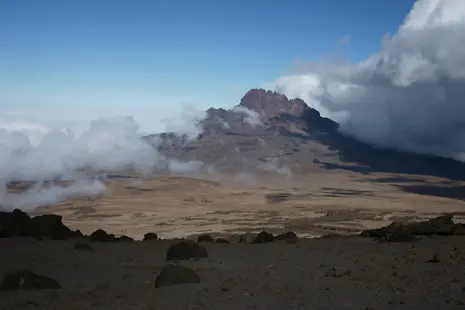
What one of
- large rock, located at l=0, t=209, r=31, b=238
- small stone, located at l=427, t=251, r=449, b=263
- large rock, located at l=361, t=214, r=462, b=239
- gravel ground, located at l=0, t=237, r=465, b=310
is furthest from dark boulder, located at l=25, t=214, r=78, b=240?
small stone, located at l=427, t=251, r=449, b=263

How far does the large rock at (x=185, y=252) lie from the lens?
1348cm

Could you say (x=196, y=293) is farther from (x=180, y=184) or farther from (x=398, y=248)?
(x=180, y=184)

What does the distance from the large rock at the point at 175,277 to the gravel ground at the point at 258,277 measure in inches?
9.5

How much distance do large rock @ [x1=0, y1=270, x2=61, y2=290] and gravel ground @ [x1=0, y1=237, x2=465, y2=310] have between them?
0.95 ft

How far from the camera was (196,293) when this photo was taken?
8.05m

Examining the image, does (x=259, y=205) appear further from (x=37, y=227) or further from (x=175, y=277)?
(x=175, y=277)

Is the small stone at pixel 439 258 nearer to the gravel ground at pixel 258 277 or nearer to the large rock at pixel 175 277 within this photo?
the gravel ground at pixel 258 277

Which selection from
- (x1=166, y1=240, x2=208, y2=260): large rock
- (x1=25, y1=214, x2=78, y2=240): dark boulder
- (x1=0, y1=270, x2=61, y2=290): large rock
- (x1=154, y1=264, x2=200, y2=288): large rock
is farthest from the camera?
(x1=25, y1=214, x2=78, y2=240): dark boulder

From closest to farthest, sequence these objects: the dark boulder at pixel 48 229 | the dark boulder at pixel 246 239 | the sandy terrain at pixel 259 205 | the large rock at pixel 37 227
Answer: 1. the large rock at pixel 37 227
2. the dark boulder at pixel 48 229
3. the dark boulder at pixel 246 239
4. the sandy terrain at pixel 259 205

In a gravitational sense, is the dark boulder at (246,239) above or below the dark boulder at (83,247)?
below

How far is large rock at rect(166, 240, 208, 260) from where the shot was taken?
44.2 ft

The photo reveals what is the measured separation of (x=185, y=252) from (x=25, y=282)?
5.50 m

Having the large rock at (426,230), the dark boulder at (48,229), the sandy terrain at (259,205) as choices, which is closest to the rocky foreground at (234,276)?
the dark boulder at (48,229)

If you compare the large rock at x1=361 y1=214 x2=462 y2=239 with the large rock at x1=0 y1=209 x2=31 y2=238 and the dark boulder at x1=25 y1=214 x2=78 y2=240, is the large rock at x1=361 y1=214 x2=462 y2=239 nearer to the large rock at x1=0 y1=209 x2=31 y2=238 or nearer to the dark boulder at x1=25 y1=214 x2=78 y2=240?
the dark boulder at x1=25 y1=214 x2=78 y2=240
